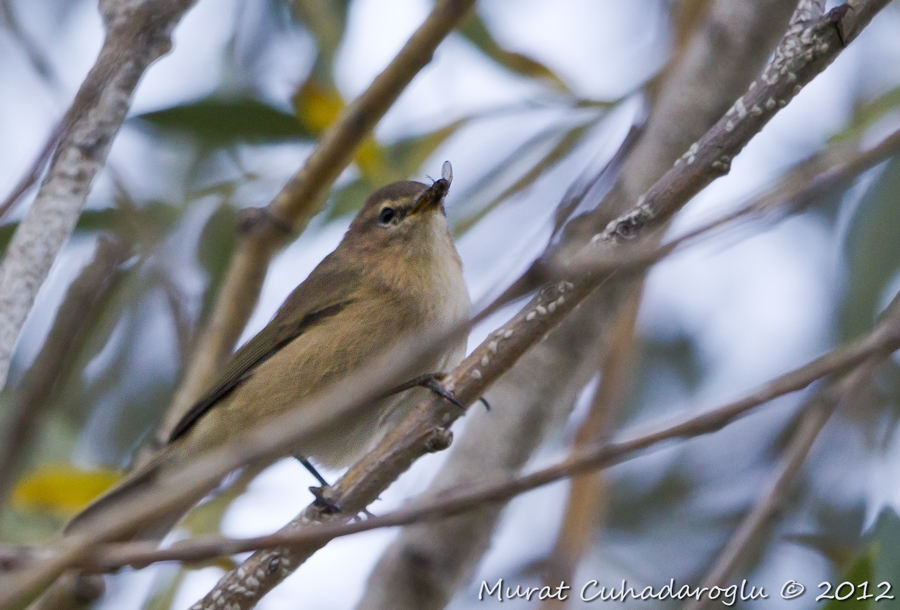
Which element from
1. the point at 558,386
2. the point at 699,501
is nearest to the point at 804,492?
the point at 699,501

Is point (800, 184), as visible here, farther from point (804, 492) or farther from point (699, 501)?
point (699, 501)

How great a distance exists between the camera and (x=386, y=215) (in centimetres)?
369

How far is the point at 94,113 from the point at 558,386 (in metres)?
1.57

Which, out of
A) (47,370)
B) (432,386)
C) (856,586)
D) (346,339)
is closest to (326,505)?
(432,386)

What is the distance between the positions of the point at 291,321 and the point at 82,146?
1.47 m

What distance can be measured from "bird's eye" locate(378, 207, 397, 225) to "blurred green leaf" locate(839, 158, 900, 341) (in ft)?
5.33

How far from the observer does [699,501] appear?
4.29m

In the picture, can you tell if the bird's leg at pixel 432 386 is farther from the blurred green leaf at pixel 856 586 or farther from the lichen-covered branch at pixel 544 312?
the blurred green leaf at pixel 856 586

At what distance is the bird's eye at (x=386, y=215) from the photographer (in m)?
3.67

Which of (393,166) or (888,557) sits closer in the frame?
(888,557)

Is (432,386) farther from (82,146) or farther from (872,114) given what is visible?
(872,114)

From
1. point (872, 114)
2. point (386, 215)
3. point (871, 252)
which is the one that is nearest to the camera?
point (871, 252)

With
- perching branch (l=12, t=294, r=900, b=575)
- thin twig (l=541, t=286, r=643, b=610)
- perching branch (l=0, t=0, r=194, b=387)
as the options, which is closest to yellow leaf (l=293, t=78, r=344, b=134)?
perching branch (l=0, t=0, r=194, b=387)

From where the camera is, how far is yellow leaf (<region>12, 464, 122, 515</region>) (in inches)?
115
